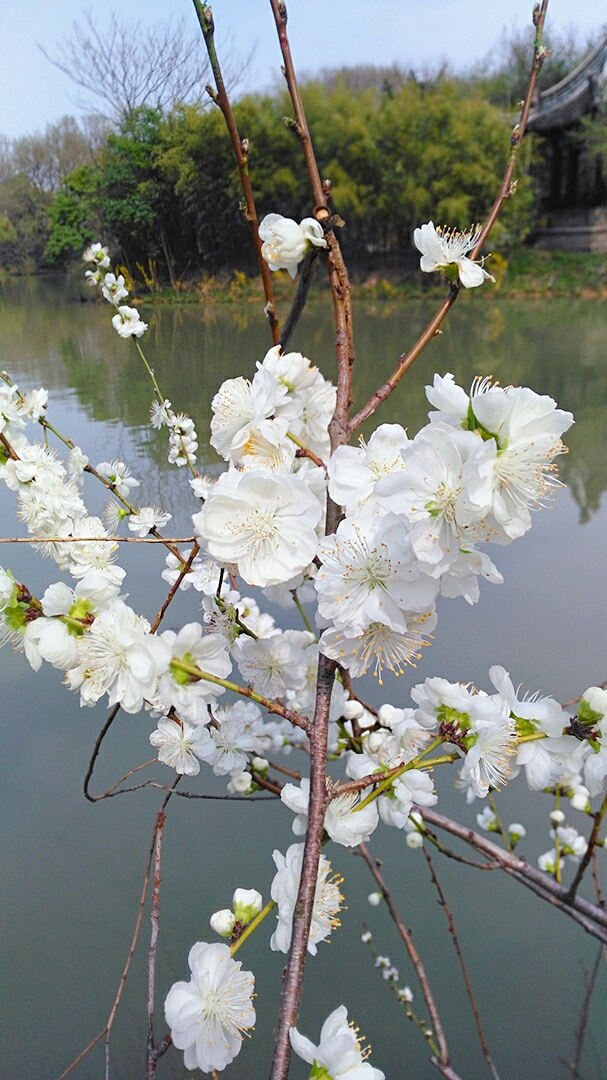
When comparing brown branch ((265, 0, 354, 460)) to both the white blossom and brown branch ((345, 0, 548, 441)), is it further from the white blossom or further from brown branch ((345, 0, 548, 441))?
the white blossom

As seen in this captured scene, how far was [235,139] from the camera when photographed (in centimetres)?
34

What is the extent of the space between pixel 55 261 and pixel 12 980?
4.26m

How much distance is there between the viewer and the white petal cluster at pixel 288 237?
1.10 feet

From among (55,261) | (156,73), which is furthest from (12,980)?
(55,261)

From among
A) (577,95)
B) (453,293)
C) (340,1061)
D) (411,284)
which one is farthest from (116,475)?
→ (577,95)

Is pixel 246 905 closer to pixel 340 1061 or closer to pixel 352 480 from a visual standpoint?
pixel 340 1061

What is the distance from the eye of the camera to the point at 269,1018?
60 centimetres

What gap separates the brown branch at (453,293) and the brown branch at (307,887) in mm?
141

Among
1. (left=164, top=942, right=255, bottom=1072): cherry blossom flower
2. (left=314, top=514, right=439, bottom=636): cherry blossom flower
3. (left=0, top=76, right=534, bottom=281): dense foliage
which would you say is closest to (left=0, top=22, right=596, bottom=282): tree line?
(left=0, top=76, right=534, bottom=281): dense foliage

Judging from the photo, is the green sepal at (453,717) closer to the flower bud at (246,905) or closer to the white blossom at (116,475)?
the flower bud at (246,905)

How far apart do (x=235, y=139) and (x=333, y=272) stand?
9 centimetres

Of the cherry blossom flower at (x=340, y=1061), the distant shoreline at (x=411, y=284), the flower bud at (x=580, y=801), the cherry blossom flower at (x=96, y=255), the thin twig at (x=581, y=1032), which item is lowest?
the thin twig at (x=581, y=1032)

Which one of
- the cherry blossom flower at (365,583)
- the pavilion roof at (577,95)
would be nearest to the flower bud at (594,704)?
the cherry blossom flower at (365,583)

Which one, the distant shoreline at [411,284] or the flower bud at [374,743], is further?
the distant shoreline at [411,284]
